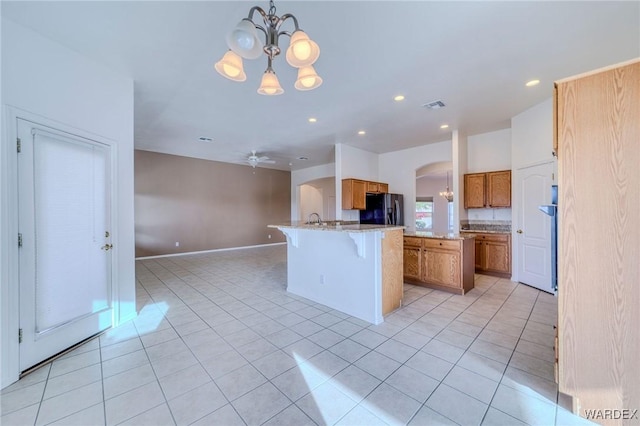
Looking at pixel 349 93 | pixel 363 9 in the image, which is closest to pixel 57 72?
pixel 363 9

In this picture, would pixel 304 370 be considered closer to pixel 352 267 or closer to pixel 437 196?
pixel 352 267

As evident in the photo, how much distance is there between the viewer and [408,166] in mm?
6328

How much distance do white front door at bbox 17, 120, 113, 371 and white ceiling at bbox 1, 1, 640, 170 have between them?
105 centimetres

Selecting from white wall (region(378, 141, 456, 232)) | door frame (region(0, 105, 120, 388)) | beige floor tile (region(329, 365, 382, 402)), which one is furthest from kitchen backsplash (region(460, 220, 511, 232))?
door frame (region(0, 105, 120, 388))

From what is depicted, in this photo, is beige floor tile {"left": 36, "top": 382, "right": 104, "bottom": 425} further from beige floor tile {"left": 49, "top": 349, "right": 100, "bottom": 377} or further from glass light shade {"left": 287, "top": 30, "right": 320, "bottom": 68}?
glass light shade {"left": 287, "top": 30, "right": 320, "bottom": 68}

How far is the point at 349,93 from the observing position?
11.0 feet

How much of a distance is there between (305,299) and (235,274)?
2.12 metres

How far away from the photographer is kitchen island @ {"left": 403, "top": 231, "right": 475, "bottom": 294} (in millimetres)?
3707

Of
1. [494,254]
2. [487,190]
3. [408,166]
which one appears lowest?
[494,254]

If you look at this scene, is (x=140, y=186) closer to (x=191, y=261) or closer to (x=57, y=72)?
(x=191, y=261)

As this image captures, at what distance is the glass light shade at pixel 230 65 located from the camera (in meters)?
1.72

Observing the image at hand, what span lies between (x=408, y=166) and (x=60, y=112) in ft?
20.4

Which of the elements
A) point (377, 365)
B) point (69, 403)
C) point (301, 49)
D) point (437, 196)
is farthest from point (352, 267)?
point (437, 196)

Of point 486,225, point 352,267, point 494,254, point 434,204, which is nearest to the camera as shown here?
point 352,267
